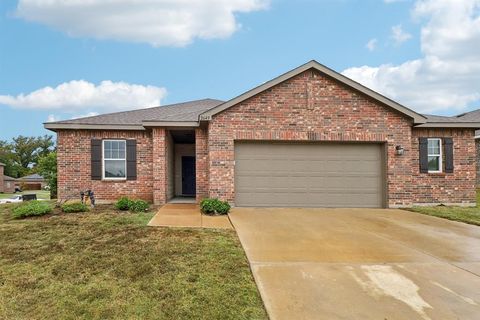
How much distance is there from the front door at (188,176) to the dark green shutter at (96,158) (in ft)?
15.8

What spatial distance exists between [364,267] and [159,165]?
806 centimetres

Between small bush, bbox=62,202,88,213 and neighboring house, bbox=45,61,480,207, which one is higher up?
neighboring house, bbox=45,61,480,207

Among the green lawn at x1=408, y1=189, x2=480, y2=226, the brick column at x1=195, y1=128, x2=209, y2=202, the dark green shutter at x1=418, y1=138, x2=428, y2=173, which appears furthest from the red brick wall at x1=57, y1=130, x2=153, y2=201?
the dark green shutter at x1=418, y1=138, x2=428, y2=173

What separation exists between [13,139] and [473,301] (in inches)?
3365

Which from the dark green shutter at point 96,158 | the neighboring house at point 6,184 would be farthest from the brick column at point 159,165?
the neighboring house at point 6,184

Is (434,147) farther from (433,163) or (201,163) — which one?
(201,163)

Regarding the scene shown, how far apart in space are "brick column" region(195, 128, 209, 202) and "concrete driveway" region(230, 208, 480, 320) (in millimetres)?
3517

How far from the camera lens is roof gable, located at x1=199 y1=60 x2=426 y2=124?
1017cm

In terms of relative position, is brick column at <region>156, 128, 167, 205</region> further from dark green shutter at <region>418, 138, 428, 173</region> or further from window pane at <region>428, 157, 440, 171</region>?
window pane at <region>428, 157, 440, 171</region>

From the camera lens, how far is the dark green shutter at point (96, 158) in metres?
11.3

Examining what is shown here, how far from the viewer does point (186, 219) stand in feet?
26.6

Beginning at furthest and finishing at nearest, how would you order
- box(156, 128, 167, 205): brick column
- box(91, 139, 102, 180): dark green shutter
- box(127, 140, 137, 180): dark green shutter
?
1. box(127, 140, 137, 180): dark green shutter
2. box(91, 139, 102, 180): dark green shutter
3. box(156, 128, 167, 205): brick column

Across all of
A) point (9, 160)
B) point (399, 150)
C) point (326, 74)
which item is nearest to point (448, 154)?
point (399, 150)

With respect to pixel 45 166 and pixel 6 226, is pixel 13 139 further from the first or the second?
pixel 6 226
